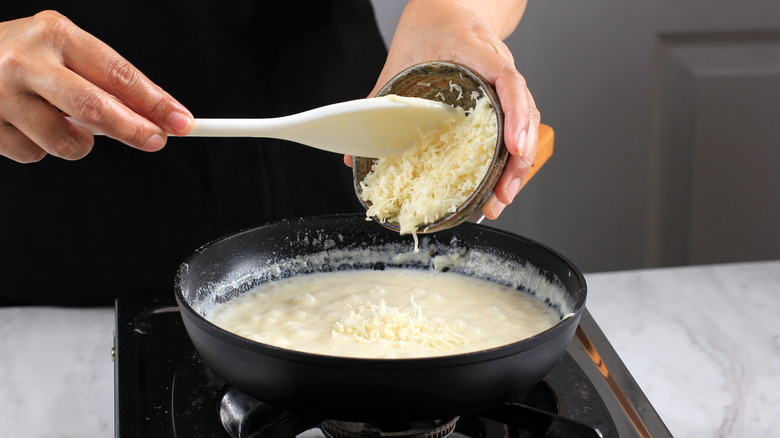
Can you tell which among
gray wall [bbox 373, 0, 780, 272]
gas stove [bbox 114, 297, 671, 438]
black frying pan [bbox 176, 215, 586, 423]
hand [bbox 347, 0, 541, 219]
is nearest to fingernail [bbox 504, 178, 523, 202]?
hand [bbox 347, 0, 541, 219]

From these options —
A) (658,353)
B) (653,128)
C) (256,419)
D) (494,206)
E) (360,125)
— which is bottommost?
(653,128)

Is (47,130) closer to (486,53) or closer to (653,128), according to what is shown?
(486,53)

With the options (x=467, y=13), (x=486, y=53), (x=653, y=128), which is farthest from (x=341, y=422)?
(x=653, y=128)

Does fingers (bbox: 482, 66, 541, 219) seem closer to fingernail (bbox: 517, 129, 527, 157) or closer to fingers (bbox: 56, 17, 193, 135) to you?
fingernail (bbox: 517, 129, 527, 157)

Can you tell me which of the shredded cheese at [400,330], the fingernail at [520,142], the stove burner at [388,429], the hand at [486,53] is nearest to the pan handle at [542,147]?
the hand at [486,53]

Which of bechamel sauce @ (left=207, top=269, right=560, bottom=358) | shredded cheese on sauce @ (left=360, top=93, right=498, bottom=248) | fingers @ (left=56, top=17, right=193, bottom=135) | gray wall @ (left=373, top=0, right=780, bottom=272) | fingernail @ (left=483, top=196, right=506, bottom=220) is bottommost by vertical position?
gray wall @ (left=373, top=0, right=780, bottom=272)

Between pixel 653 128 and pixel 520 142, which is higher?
pixel 520 142

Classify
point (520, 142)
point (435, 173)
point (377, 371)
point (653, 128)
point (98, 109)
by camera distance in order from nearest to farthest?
point (377, 371), point (98, 109), point (520, 142), point (435, 173), point (653, 128)
